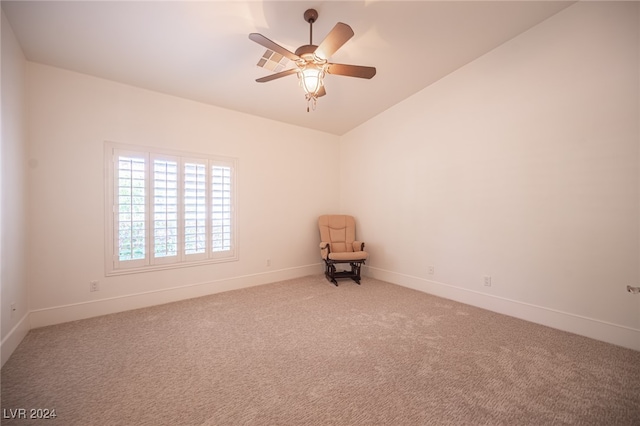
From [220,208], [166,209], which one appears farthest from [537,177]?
[166,209]

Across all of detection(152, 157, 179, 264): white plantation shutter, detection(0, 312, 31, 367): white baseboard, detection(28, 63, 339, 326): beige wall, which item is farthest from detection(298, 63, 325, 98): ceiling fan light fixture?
detection(0, 312, 31, 367): white baseboard

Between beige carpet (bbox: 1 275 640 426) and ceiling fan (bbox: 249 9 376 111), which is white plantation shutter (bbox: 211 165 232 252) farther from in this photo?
ceiling fan (bbox: 249 9 376 111)

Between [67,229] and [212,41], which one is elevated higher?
[212,41]

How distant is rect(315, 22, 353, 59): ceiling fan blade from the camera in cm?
181

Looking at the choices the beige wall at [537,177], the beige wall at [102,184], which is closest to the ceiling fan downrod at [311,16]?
the beige wall at [102,184]

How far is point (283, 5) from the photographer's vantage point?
2.21 m

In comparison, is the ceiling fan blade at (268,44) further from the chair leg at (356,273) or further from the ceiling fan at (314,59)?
the chair leg at (356,273)

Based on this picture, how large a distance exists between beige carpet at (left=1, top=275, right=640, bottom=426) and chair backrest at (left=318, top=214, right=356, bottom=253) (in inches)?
65.3

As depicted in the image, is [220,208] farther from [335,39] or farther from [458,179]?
[458,179]

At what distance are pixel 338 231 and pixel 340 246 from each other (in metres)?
0.32

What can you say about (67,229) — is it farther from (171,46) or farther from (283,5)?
(283,5)

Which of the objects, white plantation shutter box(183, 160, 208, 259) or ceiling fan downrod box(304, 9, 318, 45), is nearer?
ceiling fan downrod box(304, 9, 318, 45)

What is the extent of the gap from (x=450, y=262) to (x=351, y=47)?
2.94 meters

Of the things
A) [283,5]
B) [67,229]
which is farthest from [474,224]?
[67,229]
